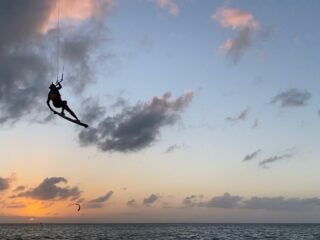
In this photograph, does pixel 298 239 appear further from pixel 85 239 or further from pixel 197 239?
pixel 85 239

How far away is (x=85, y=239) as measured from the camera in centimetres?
9994

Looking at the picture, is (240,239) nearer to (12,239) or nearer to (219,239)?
(219,239)

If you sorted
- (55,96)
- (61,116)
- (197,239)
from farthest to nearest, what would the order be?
(197,239), (61,116), (55,96)

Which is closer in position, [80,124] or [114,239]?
[80,124]

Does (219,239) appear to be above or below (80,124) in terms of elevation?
below

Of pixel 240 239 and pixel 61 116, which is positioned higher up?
pixel 61 116

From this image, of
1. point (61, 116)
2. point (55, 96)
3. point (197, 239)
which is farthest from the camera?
point (197, 239)

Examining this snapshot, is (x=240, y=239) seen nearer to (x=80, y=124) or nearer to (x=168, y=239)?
(x=168, y=239)

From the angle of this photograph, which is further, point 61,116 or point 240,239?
point 240,239

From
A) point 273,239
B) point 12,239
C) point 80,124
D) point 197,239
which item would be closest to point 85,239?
point 12,239

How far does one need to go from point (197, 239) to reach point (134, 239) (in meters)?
14.5

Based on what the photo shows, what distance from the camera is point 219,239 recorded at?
96688 mm

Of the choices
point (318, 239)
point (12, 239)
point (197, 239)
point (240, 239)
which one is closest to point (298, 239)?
point (318, 239)

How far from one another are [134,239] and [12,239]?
88.6 feet
